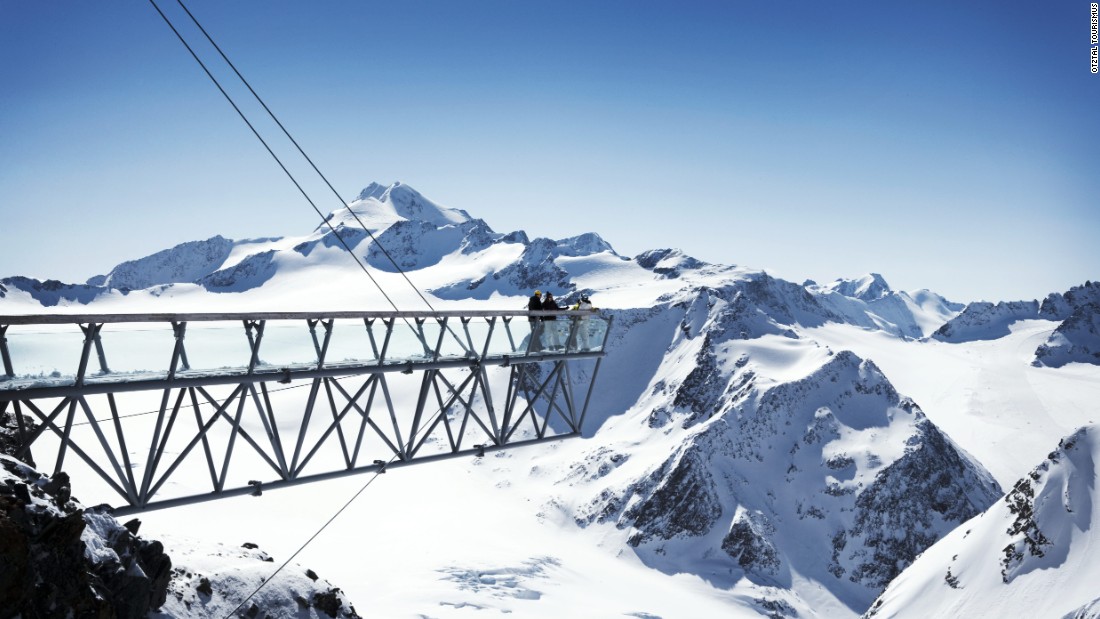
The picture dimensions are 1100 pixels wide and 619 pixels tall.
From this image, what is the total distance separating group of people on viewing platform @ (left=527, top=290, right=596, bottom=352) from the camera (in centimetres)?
2231

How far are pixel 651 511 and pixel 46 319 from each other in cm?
16975

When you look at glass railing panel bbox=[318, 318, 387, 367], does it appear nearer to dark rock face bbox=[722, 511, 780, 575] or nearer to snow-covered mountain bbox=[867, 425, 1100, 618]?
snow-covered mountain bbox=[867, 425, 1100, 618]

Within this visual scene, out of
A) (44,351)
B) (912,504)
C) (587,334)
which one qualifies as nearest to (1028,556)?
→ (587,334)

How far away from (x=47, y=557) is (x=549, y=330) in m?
13.5

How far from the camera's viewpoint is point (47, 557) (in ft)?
56.1

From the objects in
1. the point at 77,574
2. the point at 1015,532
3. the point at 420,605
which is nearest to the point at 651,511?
the point at 420,605

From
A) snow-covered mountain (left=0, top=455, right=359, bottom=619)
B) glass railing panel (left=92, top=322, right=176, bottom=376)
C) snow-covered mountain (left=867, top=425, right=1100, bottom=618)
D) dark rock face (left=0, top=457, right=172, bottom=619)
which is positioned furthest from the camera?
snow-covered mountain (left=867, top=425, right=1100, bottom=618)

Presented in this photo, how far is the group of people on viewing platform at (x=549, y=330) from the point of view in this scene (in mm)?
22312

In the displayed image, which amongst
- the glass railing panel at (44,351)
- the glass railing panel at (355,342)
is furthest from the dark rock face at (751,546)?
the glass railing panel at (44,351)

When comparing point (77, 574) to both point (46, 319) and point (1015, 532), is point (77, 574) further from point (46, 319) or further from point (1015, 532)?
point (1015, 532)

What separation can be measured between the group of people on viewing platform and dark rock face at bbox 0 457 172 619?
12.2m

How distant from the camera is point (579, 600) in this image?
12650cm

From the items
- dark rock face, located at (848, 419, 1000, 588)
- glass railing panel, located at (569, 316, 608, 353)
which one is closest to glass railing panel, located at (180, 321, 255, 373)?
glass railing panel, located at (569, 316, 608, 353)

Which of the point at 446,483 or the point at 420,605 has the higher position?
the point at 420,605
